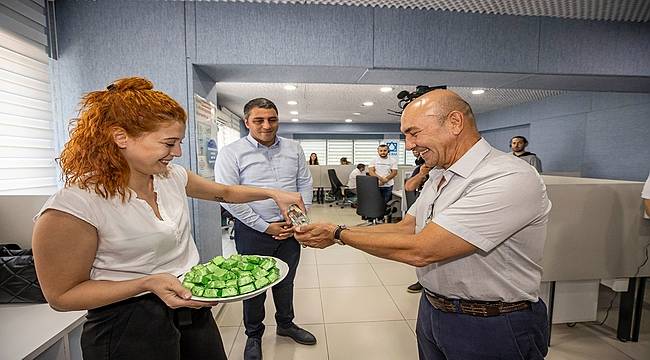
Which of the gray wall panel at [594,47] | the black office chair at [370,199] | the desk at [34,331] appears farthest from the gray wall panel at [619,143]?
the desk at [34,331]

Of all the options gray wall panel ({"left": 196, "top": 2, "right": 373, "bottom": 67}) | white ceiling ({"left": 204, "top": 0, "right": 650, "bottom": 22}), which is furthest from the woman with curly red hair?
white ceiling ({"left": 204, "top": 0, "right": 650, "bottom": 22})

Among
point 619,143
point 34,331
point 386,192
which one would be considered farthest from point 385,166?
point 34,331

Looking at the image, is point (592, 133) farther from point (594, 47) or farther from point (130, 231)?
point (130, 231)

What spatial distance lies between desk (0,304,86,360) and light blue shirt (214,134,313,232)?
915 mm

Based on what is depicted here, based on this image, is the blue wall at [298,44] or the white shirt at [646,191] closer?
the white shirt at [646,191]

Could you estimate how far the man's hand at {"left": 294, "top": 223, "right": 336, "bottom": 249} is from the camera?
1373 mm

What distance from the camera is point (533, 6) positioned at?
2.20 m

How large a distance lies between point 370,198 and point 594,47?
343cm

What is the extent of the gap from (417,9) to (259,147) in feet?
5.00

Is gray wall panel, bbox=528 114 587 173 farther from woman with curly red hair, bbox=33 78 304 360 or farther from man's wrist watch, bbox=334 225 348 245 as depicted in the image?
woman with curly red hair, bbox=33 78 304 360

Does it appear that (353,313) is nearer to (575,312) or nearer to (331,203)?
(575,312)

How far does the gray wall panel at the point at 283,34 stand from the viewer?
2.10 m

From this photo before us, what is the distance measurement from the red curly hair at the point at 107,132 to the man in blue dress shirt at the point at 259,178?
1.02 meters

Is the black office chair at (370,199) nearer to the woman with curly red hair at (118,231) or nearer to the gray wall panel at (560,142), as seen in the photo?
the gray wall panel at (560,142)
